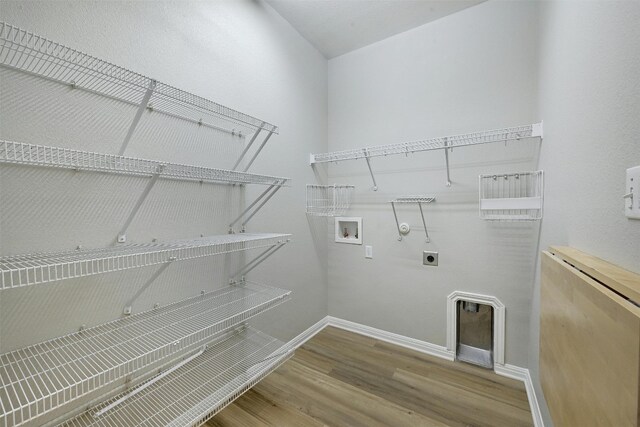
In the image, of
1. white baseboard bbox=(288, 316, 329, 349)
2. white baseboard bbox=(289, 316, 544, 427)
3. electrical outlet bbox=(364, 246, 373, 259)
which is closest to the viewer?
white baseboard bbox=(289, 316, 544, 427)

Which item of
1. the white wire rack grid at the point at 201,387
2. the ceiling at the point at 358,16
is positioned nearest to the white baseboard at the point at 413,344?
the white wire rack grid at the point at 201,387

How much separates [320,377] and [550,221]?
5.79ft

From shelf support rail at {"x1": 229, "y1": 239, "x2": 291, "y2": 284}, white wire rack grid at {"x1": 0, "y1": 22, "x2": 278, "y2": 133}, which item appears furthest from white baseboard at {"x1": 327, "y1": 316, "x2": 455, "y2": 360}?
white wire rack grid at {"x1": 0, "y1": 22, "x2": 278, "y2": 133}

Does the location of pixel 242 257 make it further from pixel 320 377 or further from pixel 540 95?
pixel 540 95

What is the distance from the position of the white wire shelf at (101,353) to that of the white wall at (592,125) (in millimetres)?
1493

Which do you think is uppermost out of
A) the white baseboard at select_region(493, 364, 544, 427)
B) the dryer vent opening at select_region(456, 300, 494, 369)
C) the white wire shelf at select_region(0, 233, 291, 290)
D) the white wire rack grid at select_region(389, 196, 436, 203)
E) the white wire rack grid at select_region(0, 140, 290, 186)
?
the white wire rack grid at select_region(0, 140, 290, 186)

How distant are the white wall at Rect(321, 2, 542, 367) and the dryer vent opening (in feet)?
0.53

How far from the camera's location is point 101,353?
103 centimetres

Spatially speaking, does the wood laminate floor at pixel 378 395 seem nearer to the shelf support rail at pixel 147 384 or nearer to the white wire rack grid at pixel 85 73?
the shelf support rail at pixel 147 384

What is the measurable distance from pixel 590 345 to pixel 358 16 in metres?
2.44

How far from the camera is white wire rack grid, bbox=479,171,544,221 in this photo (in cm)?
155

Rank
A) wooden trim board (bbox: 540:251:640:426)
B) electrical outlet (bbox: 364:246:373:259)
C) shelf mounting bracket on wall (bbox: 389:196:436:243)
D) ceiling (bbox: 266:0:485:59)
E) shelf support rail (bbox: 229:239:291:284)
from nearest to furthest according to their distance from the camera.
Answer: wooden trim board (bbox: 540:251:640:426), shelf support rail (bbox: 229:239:291:284), ceiling (bbox: 266:0:485:59), shelf mounting bracket on wall (bbox: 389:196:436:243), electrical outlet (bbox: 364:246:373:259)

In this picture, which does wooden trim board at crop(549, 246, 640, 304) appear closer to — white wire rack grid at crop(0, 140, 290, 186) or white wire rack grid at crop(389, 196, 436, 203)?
white wire rack grid at crop(389, 196, 436, 203)

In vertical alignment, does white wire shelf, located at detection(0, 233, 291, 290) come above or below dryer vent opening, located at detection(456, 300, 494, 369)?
above
